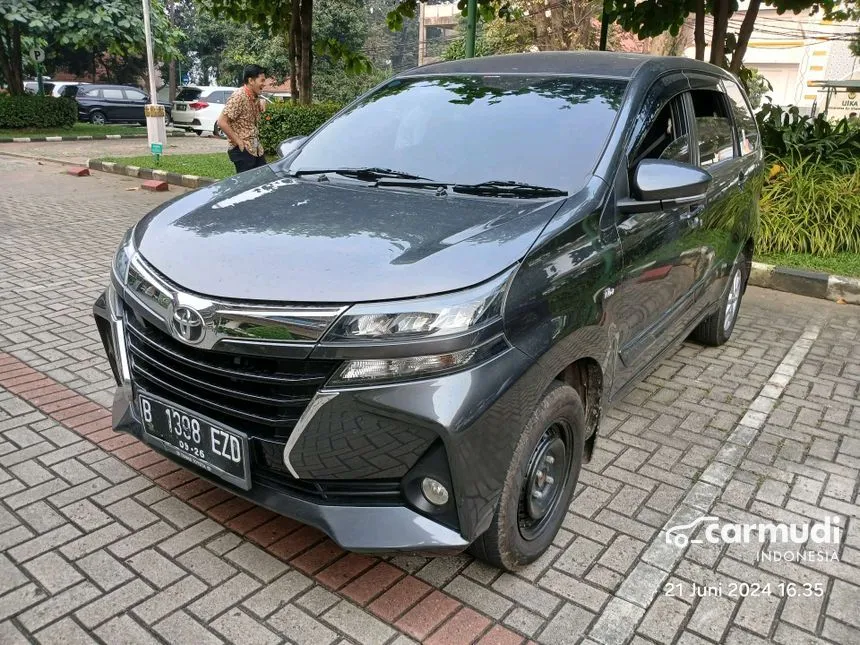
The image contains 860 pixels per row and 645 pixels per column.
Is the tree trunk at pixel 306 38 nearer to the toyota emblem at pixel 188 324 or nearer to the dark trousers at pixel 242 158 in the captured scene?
the dark trousers at pixel 242 158

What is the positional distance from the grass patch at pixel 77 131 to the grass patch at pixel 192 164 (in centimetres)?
839

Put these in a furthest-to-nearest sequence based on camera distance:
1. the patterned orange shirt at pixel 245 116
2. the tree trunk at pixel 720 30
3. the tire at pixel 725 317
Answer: the tree trunk at pixel 720 30, the patterned orange shirt at pixel 245 116, the tire at pixel 725 317

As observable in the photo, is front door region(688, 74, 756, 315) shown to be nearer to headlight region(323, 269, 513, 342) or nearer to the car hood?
the car hood

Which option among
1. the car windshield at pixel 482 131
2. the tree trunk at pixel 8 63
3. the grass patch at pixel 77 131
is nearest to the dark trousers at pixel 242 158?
the car windshield at pixel 482 131

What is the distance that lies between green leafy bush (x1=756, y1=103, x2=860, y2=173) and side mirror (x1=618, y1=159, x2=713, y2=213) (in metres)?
5.96

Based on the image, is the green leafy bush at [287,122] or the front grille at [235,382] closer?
the front grille at [235,382]

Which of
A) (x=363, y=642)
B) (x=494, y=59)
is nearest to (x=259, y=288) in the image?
(x=363, y=642)

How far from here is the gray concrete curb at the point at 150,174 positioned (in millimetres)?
11302

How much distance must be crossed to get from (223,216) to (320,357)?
928 mm

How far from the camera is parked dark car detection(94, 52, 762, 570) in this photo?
2.13 meters

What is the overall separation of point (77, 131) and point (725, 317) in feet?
72.4

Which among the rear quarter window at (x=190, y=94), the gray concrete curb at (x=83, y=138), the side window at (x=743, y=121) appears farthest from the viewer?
the rear quarter window at (x=190, y=94)

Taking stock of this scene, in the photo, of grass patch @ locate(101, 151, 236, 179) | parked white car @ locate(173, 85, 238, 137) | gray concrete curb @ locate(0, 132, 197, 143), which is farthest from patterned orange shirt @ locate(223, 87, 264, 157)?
parked white car @ locate(173, 85, 238, 137)

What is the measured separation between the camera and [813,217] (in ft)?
24.7
